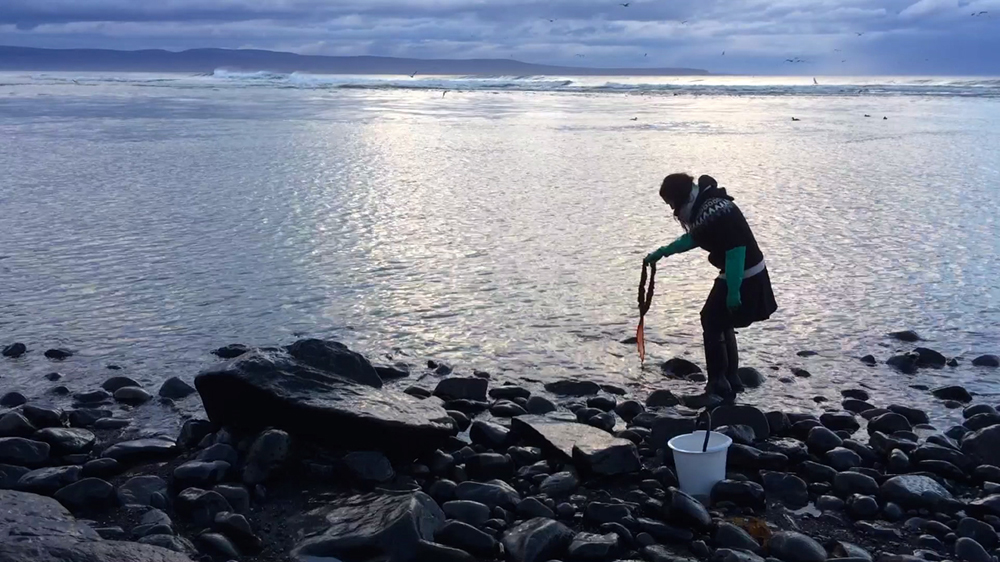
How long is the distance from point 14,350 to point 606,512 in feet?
18.7

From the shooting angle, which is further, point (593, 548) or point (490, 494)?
point (490, 494)

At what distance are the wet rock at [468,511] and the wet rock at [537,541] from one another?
242mm

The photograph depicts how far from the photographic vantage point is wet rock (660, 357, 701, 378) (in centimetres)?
853

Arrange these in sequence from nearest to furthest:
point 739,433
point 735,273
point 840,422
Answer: point 739,433, point 840,422, point 735,273

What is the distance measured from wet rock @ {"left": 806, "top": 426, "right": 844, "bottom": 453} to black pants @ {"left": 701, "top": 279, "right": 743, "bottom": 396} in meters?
1.03

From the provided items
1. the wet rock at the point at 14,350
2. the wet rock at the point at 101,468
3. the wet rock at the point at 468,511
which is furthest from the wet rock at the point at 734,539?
the wet rock at the point at 14,350

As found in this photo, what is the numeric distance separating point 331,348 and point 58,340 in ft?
11.0

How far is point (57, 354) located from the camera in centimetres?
878

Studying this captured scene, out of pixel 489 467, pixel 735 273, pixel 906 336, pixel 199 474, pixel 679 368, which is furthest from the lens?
pixel 906 336

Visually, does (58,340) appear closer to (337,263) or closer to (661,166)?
(337,263)

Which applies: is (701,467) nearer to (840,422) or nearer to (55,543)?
(840,422)

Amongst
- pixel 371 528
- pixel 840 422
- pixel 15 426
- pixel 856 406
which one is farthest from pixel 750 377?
pixel 15 426

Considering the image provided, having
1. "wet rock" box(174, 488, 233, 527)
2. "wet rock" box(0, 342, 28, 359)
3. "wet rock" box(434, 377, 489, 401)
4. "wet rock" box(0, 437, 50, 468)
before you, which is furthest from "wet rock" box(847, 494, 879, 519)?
"wet rock" box(0, 342, 28, 359)

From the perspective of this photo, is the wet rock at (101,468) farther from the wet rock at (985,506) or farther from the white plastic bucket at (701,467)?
the wet rock at (985,506)
